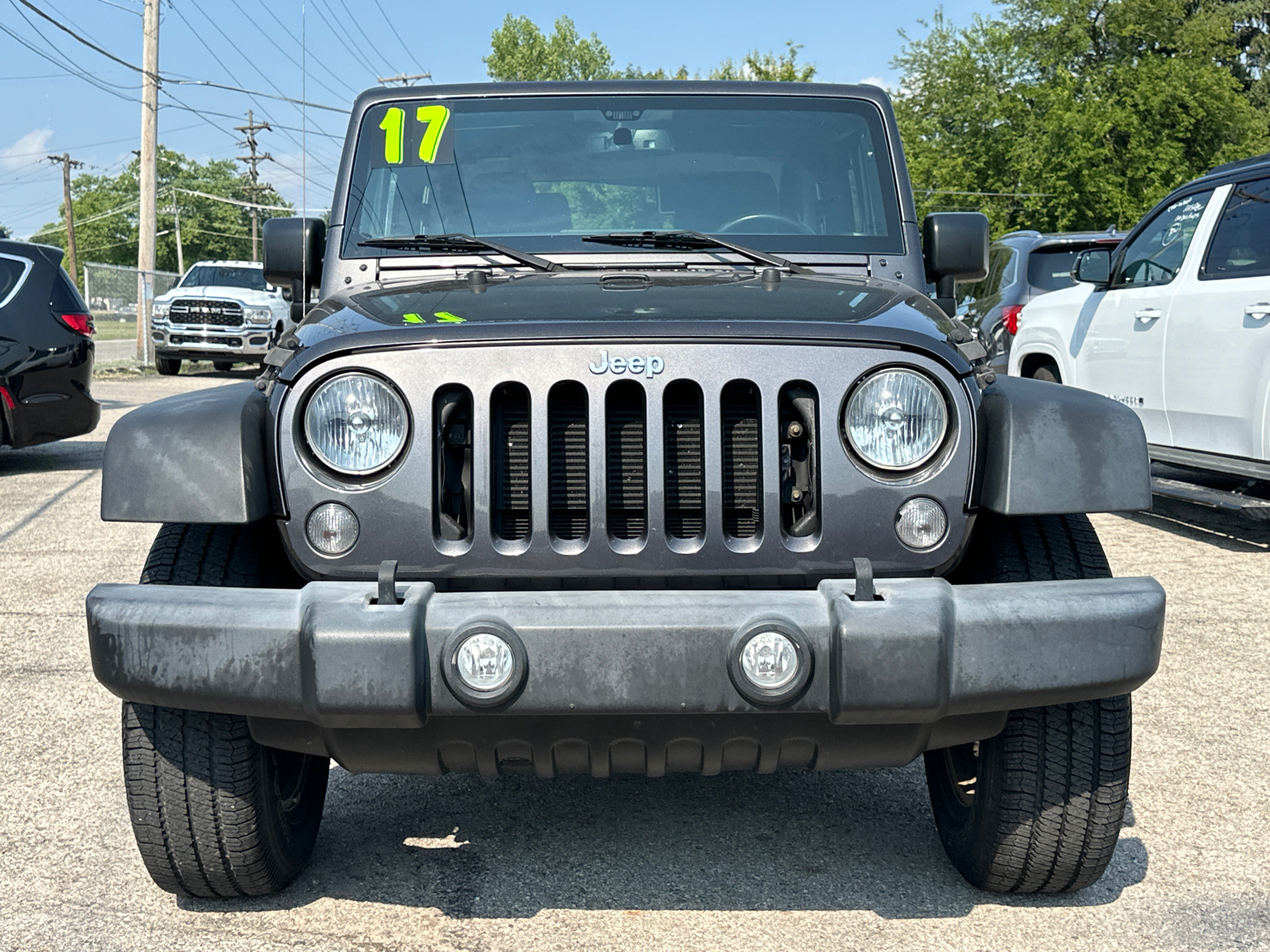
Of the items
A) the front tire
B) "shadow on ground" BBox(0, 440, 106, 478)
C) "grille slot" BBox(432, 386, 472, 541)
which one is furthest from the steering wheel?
"shadow on ground" BBox(0, 440, 106, 478)

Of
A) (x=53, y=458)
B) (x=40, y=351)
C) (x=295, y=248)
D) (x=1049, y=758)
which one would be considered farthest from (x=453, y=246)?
(x=53, y=458)

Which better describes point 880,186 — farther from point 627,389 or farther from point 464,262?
point 627,389

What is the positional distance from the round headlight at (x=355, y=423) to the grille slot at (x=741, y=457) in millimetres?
635

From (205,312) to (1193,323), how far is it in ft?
56.1

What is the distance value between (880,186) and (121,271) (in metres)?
24.7

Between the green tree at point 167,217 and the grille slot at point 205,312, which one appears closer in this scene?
the grille slot at point 205,312

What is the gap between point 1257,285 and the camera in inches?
265

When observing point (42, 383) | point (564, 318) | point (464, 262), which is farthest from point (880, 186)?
point (42, 383)

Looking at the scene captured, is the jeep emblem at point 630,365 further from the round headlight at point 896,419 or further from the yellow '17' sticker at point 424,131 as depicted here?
the yellow '17' sticker at point 424,131

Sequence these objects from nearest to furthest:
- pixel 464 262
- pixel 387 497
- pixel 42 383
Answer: pixel 387 497
pixel 464 262
pixel 42 383

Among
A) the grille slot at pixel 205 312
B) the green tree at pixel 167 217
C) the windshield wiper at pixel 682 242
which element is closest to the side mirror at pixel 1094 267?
the windshield wiper at pixel 682 242

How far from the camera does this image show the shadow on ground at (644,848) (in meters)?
3.07

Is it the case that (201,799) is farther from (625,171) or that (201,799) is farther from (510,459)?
(625,171)

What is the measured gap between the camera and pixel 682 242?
12.0 ft
